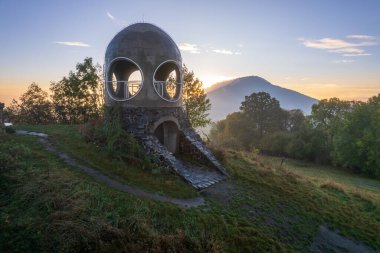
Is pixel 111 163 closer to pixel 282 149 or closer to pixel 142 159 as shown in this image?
pixel 142 159

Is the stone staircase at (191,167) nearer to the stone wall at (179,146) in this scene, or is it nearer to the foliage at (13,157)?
the stone wall at (179,146)

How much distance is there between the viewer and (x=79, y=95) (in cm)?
2691

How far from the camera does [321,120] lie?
4947 centimetres

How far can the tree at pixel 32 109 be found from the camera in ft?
91.2

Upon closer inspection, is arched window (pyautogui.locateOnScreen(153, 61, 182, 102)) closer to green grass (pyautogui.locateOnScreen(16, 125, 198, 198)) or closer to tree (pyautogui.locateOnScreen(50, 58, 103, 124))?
green grass (pyautogui.locateOnScreen(16, 125, 198, 198))

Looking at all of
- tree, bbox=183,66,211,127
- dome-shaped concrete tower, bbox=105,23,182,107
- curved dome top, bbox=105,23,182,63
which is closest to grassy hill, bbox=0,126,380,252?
dome-shaped concrete tower, bbox=105,23,182,107

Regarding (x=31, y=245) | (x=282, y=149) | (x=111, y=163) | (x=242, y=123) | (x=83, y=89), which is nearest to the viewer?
(x=31, y=245)

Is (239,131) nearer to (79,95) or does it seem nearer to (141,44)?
(79,95)

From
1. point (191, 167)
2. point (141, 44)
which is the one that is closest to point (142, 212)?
point (191, 167)

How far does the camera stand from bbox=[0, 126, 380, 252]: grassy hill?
24.4ft

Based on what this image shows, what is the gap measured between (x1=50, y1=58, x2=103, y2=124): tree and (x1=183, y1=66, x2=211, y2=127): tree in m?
9.03

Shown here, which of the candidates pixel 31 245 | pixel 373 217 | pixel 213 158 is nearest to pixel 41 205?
pixel 31 245

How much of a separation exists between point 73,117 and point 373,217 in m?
26.3

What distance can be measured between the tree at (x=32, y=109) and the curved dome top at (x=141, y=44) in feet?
48.5
